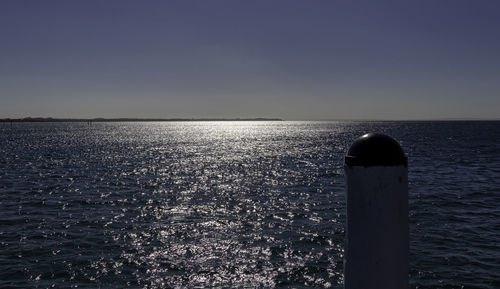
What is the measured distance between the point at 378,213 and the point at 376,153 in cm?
37

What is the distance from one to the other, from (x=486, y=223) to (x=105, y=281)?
615 inches

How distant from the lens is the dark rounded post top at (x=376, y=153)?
7.57 ft

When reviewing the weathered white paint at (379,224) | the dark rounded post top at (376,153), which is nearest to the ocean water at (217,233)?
the weathered white paint at (379,224)

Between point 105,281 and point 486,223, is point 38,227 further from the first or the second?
point 486,223

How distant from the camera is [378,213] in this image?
228 centimetres

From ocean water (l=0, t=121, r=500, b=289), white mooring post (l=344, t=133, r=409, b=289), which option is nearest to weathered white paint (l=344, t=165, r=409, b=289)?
white mooring post (l=344, t=133, r=409, b=289)

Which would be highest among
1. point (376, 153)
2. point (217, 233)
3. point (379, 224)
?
point (376, 153)

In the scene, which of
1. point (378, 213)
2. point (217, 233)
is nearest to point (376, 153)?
point (378, 213)

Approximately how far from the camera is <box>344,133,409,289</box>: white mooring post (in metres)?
2.28

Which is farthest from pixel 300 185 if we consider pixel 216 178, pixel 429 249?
pixel 429 249

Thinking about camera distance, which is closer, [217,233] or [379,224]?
[379,224]

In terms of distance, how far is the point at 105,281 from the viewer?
10688mm

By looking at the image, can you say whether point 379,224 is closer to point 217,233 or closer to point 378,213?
point 378,213

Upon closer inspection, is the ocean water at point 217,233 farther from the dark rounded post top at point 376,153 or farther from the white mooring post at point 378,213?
the dark rounded post top at point 376,153
